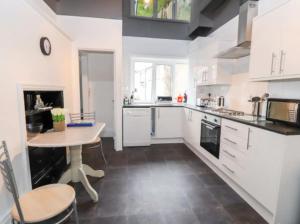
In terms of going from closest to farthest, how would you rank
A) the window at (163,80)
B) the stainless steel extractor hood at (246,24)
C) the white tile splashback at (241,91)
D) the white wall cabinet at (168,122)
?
1. the stainless steel extractor hood at (246,24)
2. the white tile splashback at (241,91)
3. the white wall cabinet at (168,122)
4. the window at (163,80)

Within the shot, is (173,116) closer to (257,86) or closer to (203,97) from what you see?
(203,97)

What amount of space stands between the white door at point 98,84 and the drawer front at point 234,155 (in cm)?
304

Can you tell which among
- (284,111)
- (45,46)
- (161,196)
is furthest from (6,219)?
(284,111)

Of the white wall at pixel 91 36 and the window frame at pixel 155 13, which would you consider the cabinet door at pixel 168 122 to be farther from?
the window frame at pixel 155 13

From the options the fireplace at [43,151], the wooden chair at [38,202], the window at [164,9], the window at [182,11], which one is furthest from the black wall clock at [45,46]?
the window at [182,11]

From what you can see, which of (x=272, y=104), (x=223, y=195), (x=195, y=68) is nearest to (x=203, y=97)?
(x=195, y=68)

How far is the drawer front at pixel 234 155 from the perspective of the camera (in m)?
2.04

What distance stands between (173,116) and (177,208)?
7.47ft

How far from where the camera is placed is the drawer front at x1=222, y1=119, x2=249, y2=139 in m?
1.98

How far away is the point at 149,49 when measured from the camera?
4152 mm

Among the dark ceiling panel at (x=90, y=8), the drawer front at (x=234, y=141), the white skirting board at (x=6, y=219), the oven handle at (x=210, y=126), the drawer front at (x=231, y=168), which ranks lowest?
the white skirting board at (x=6, y=219)

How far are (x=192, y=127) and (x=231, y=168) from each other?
132 centimetres

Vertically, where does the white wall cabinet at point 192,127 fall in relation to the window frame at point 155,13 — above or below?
below

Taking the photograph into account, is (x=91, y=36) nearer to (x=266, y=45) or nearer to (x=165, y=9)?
(x=165, y=9)
